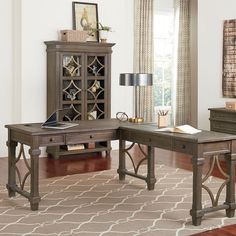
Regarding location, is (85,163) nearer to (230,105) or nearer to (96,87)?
(96,87)

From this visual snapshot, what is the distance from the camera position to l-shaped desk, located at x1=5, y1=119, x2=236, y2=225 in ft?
14.2

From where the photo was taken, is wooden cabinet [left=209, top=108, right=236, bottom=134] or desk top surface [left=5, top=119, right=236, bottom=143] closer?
desk top surface [left=5, top=119, right=236, bottom=143]

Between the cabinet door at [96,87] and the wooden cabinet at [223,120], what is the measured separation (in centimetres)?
173

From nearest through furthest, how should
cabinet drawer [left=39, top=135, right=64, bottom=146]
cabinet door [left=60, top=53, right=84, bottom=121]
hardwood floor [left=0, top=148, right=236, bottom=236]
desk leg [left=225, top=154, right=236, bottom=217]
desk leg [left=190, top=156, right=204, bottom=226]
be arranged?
desk leg [left=190, top=156, right=204, bottom=226], desk leg [left=225, top=154, right=236, bottom=217], cabinet drawer [left=39, top=135, right=64, bottom=146], hardwood floor [left=0, top=148, right=236, bottom=236], cabinet door [left=60, top=53, right=84, bottom=121]

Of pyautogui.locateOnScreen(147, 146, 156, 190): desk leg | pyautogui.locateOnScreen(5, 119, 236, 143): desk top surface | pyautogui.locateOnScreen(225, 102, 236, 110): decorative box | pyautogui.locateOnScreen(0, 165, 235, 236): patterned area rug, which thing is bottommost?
pyautogui.locateOnScreen(0, 165, 235, 236): patterned area rug

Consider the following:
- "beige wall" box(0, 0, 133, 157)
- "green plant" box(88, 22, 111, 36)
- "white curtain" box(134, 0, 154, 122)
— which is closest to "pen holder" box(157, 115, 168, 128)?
"beige wall" box(0, 0, 133, 157)

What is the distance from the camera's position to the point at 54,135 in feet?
15.9

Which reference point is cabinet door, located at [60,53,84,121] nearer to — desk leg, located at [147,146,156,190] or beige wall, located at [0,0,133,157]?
beige wall, located at [0,0,133,157]

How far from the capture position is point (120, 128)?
5359 mm

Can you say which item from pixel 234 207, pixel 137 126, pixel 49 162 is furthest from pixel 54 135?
pixel 49 162

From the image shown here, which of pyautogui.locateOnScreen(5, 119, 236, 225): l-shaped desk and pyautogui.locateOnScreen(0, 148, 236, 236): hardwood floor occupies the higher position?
pyautogui.locateOnScreen(5, 119, 236, 225): l-shaped desk

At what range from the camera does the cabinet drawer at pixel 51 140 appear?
15.7 ft

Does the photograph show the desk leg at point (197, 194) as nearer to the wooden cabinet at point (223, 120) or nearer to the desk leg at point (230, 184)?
the desk leg at point (230, 184)

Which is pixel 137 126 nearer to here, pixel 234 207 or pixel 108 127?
pixel 108 127
